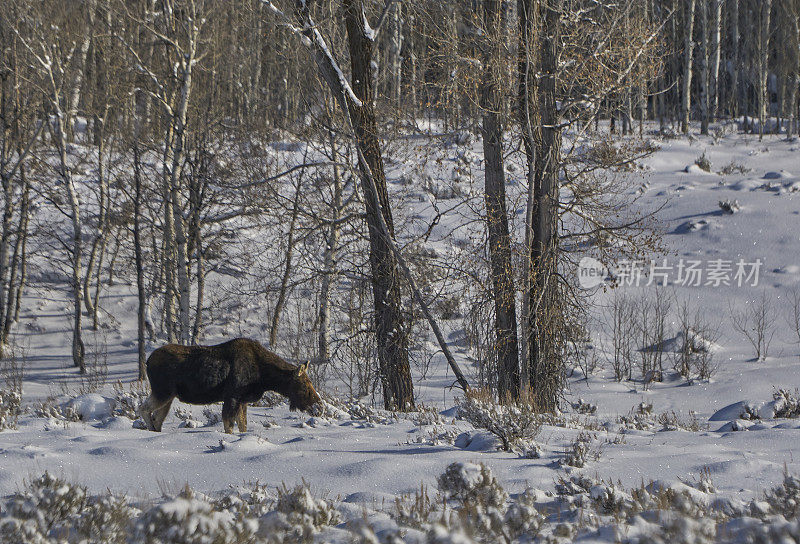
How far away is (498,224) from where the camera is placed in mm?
11648

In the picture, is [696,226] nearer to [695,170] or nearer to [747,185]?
[747,185]

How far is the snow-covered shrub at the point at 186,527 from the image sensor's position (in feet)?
12.0

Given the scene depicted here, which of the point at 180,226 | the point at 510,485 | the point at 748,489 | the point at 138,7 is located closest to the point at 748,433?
the point at 748,489

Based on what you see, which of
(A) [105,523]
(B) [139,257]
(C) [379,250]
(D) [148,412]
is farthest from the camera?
(B) [139,257]

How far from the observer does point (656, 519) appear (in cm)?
407

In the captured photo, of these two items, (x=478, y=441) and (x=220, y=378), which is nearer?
(x=478, y=441)

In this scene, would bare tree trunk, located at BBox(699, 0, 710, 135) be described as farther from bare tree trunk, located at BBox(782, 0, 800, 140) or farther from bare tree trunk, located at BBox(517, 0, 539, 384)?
bare tree trunk, located at BBox(517, 0, 539, 384)

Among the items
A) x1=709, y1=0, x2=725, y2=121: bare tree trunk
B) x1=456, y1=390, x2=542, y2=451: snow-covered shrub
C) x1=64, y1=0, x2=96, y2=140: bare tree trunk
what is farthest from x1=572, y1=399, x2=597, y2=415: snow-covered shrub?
x1=709, y1=0, x2=725, y2=121: bare tree trunk

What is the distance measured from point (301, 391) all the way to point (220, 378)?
0.80 m

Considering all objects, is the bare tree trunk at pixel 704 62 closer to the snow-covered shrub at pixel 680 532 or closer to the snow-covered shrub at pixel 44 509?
the snow-covered shrub at pixel 680 532

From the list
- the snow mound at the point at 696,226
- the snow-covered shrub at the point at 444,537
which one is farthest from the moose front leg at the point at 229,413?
the snow mound at the point at 696,226

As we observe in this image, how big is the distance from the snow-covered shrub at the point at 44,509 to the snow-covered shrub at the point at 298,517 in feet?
3.33

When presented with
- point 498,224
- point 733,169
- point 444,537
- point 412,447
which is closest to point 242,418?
point 412,447

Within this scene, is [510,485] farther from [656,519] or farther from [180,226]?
[180,226]
